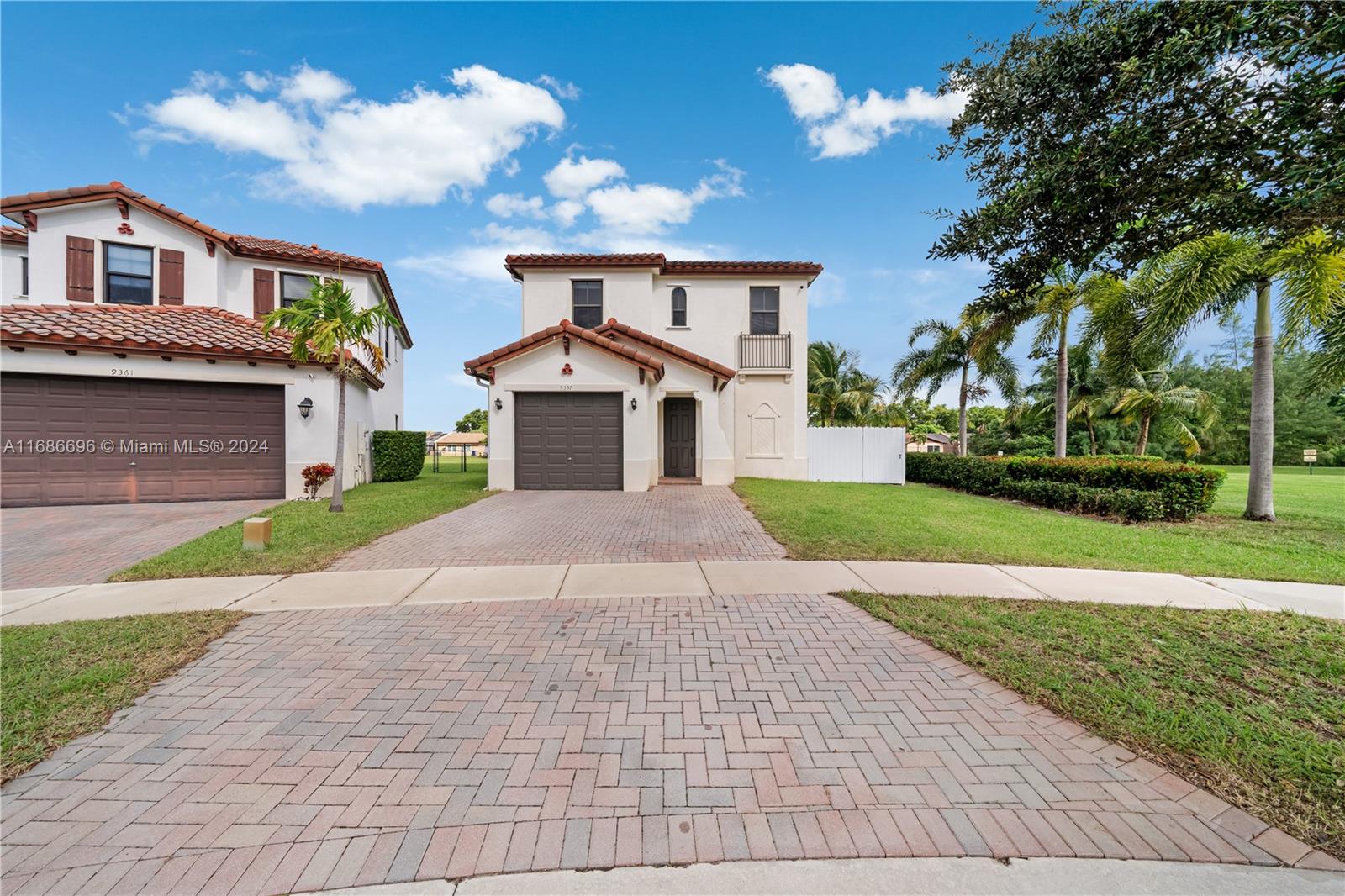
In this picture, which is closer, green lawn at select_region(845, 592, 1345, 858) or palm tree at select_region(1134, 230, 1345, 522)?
green lawn at select_region(845, 592, 1345, 858)

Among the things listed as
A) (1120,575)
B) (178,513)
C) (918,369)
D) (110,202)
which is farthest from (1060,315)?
(110,202)

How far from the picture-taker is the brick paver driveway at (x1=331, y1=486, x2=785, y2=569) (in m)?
7.36

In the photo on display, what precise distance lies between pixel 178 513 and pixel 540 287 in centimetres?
1230

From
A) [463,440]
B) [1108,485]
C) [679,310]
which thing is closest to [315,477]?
[679,310]

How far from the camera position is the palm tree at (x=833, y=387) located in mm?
29391

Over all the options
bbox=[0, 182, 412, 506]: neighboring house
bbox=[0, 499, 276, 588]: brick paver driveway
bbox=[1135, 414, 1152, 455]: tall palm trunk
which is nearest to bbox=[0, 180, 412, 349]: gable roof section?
bbox=[0, 182, 412, 506]: neighboring house

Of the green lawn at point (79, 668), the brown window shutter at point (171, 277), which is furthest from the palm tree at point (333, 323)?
the brown window shutter at point (171, 277)

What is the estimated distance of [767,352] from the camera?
19.4 m

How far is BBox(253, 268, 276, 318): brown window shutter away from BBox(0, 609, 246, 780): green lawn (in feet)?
51.4

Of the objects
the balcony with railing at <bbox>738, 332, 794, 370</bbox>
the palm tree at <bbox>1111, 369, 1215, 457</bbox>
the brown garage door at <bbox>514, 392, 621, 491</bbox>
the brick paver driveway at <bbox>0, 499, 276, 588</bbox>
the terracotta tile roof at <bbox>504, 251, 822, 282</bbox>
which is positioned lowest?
the brick paver driveway at <bbox>0, 499, 276, 588</bbox>

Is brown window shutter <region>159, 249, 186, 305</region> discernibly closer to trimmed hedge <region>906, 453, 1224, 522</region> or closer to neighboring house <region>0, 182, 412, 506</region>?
neighboring house <region>0, 182, 412, 506</region>

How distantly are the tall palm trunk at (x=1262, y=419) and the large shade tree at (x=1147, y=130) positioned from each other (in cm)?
1142

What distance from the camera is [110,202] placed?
1521 centimetres

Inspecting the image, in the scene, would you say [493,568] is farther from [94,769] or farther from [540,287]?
[540,287]
